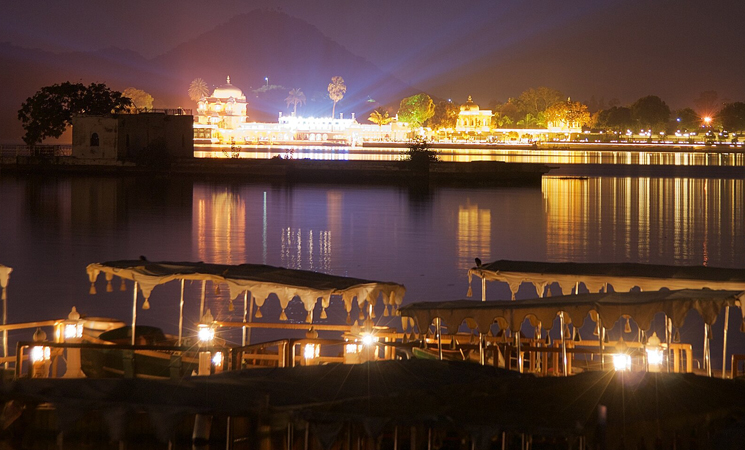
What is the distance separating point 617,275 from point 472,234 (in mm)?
24765

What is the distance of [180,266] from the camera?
1136 cm

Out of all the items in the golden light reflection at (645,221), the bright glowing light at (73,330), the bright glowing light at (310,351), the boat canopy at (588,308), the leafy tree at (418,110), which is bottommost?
the bright glowing light at (310,351)

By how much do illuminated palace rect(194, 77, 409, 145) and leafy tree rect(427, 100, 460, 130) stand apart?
883cm

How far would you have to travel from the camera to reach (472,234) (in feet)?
119

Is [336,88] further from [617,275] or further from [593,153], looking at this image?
[617,275]

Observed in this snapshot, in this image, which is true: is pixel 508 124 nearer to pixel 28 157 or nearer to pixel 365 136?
pixel 365 136

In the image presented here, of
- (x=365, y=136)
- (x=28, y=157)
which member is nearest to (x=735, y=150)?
(x=365, y=136)

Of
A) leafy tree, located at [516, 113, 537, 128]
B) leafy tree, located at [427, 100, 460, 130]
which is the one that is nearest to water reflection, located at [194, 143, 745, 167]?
leafy tree, located at [427, 100, 460, 130]

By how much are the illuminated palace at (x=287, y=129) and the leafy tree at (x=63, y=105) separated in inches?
2663

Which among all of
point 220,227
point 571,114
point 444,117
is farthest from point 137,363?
point 571,114

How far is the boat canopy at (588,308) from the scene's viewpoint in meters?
8.86

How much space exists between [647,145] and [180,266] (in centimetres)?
14778

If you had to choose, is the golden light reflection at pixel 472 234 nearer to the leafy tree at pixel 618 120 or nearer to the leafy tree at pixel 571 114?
the leafy tree at pixel 571 114

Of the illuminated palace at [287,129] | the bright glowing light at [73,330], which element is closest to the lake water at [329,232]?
the bright glowing light at [73,330]
